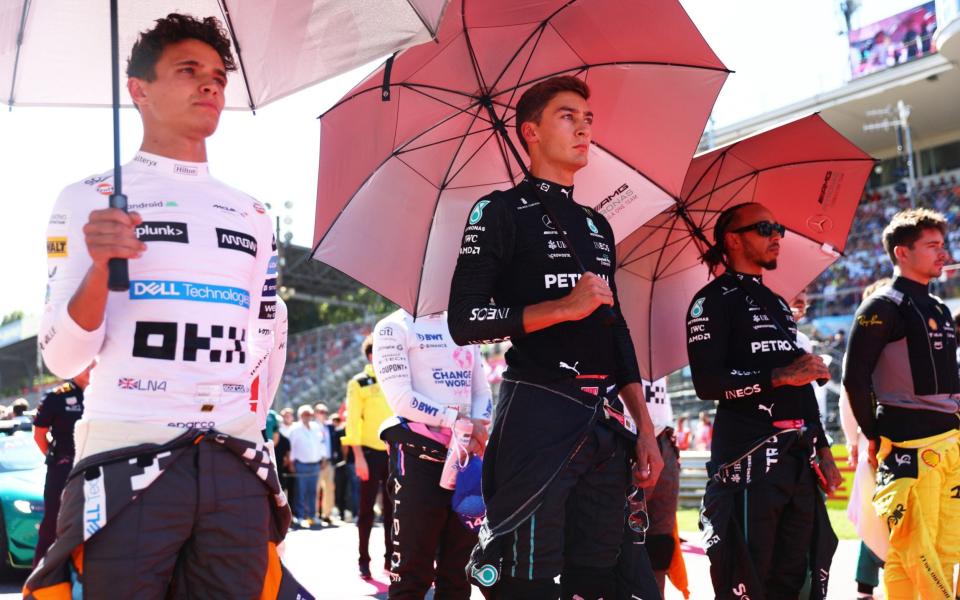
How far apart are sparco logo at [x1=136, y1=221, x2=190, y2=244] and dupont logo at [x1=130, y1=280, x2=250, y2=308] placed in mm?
123

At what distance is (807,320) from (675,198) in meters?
26.9

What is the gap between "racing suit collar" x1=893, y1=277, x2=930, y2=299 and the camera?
5.71m

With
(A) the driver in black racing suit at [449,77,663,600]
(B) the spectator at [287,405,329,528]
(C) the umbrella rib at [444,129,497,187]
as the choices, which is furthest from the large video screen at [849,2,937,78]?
(A) the driver in black racing suit at [449,77,663,600]

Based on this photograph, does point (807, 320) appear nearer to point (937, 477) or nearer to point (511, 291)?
point (937, 477)

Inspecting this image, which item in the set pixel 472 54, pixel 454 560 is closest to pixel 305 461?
pixel 454 560

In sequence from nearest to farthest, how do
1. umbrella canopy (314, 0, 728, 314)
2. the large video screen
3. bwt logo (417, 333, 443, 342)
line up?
umbrella canopy (314, 0, 728, 314) → bwt logo (417, 333, 443, 342) → the large video screen

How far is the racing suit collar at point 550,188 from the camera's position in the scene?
3.62m

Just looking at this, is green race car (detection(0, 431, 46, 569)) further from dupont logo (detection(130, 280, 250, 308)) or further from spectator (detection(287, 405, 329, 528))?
dupont logo (detection(130, 280, 250, 308))

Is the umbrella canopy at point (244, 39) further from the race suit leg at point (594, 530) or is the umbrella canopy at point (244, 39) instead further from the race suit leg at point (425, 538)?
the race suit leg at point (425, 538)

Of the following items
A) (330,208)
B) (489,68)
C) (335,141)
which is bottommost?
(330,208)

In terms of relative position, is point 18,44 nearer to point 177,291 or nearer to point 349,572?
point 177,291

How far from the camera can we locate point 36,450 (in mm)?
10711

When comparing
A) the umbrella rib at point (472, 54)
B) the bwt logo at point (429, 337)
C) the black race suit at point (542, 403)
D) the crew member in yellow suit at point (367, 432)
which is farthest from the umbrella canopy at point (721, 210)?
the crew member in yellow suit at point (367, 432)

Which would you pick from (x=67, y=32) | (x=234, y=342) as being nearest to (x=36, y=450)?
(x=67, y=32)
